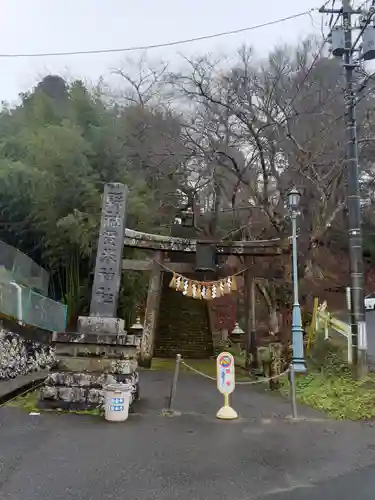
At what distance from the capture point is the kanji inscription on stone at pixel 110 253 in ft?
31.5

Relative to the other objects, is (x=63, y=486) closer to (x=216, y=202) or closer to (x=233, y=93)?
(x=233, y=93)

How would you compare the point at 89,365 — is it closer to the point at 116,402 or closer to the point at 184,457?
the point at 116,402

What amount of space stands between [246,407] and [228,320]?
19.1 m

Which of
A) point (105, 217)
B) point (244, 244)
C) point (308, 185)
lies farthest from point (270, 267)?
point (105, 217)

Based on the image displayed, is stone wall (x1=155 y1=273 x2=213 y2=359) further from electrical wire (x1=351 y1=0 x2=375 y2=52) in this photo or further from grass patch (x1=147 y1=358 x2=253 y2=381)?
electrical wire (x1=351 y1=0 x2=375 y2=52)

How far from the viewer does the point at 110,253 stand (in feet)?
33.8

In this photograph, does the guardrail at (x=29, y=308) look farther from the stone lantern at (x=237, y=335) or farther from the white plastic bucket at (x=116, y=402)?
the stone lantern at (x=237, y=335)

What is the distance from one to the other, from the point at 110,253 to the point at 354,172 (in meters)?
5.72

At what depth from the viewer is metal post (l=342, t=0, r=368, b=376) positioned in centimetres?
1002

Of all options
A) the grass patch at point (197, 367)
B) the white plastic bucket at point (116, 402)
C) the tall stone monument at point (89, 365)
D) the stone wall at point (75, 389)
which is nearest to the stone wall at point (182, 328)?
the grass patch at point (197, 367)

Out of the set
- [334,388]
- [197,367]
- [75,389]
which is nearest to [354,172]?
[334,388]

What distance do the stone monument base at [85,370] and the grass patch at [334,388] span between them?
12.4 ft

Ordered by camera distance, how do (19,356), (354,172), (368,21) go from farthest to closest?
(19,356) → (354,172) → (368,21)

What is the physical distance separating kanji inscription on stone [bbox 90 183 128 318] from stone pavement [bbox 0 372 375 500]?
7.65ft
